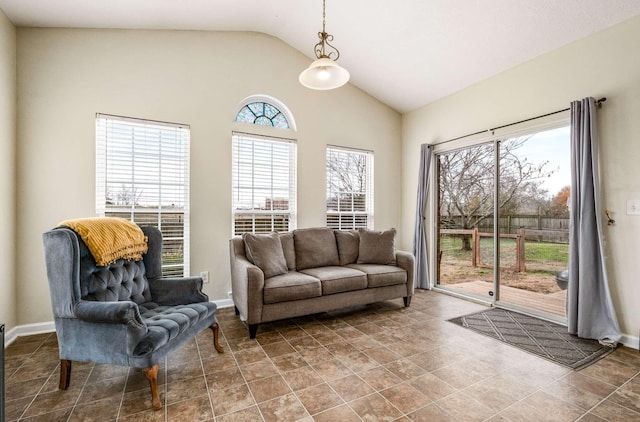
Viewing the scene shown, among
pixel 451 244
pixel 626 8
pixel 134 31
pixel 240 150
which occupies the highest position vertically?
pixel 134 31

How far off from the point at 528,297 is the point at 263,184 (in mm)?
3540

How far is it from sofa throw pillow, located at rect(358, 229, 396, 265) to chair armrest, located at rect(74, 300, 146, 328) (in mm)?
2604

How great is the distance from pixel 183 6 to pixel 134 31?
66cm

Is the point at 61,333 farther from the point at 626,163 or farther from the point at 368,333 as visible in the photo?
the point at 626,163

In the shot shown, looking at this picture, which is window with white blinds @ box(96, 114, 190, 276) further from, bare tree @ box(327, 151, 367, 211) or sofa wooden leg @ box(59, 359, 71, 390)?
bare tree @ box(327, 151, 367, 211)

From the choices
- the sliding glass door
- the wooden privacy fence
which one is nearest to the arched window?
the sliding glass door

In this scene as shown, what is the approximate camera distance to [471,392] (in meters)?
1.94

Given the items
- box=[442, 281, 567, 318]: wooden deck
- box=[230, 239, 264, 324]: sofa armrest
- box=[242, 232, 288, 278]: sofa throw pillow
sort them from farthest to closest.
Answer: box=[442, 281, 567, 318]: wooden deck → box=[242, 232, 288, 278]: sofa throw pillow → box=[230, 239, 264, 324]: sofa armrest

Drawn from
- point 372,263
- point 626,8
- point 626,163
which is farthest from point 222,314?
point 626,8

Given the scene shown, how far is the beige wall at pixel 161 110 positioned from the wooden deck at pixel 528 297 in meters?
2.37

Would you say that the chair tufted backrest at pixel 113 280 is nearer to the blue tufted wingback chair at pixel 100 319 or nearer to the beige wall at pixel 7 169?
the blue tufted wingback chair at pixel 100 319

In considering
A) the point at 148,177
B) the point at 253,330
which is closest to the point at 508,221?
the point at 253,330

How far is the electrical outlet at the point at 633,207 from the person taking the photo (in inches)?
103

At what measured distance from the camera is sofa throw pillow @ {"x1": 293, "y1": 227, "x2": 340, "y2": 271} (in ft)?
11.8
